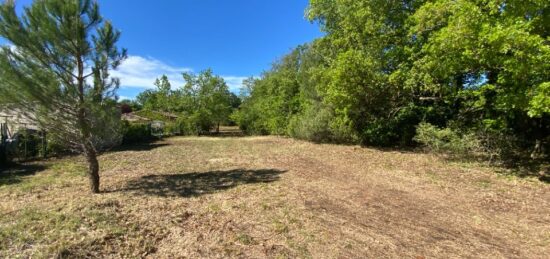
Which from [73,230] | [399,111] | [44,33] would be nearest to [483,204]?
[73,230]

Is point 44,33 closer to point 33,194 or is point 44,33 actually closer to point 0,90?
point 0,90

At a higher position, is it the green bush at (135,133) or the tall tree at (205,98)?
the tall tree at (205,98)

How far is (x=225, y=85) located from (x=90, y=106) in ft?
74.0

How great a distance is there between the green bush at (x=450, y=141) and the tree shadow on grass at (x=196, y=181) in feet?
16.6

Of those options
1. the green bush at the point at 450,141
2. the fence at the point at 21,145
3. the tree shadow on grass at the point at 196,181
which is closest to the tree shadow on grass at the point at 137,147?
the fence at the point at 21,145

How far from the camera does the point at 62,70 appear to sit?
17.5ft

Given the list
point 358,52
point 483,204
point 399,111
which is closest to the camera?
point 483,204

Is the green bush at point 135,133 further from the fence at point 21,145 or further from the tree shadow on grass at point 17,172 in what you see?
the tree shadow on grass at point 17,172

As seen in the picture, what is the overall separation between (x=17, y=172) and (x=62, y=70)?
4205 mm

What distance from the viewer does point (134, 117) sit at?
34188 millimetres

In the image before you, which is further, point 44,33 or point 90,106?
point 90,106

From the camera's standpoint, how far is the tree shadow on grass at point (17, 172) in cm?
664

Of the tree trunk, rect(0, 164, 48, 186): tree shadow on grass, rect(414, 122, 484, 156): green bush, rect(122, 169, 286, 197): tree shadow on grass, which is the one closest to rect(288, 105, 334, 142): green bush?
rect(414, 122, 484, 156): green bush

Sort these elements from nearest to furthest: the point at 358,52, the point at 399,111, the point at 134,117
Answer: the point at 358,52 < the point at 399,111 < the point at 134,117
